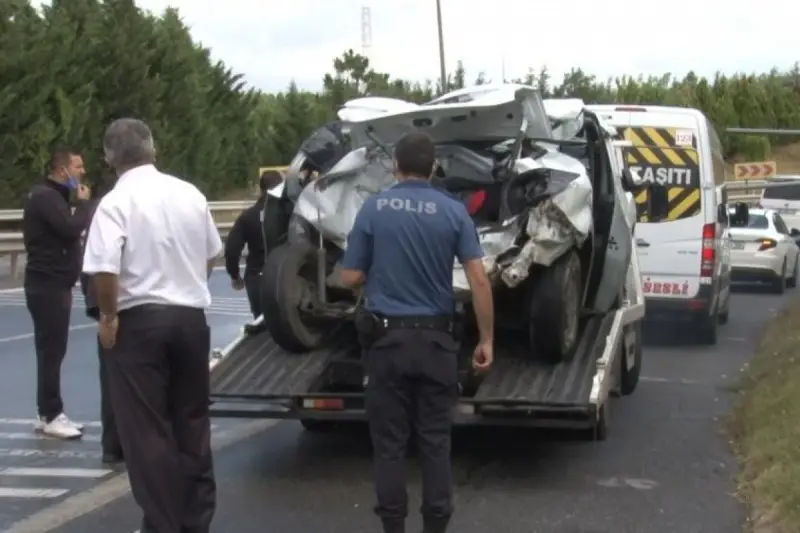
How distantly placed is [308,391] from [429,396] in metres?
2.00

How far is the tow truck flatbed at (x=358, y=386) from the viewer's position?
25.6 feet

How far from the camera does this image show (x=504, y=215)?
8.91 meters

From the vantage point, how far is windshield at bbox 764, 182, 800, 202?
1342 inches

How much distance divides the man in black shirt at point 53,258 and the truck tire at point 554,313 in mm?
2867

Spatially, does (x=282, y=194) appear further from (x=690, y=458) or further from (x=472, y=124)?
(x=690, y=458)

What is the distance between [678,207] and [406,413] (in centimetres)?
914

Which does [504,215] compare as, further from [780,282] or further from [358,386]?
[780,282]

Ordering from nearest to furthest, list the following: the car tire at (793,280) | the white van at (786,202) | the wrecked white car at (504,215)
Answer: the wrecked white car at (504,215) < the car tire at (793,280) < the white van at (786,202)

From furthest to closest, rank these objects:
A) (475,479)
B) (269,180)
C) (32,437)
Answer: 1. (269,180)
2. (32,437)
3. (475,479)

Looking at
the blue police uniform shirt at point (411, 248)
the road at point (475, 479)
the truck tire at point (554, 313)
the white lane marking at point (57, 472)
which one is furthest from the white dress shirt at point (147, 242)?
the truck tire at point (554, 313)

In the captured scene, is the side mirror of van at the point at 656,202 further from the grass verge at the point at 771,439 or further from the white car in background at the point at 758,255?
the white car in background at the point at 758,255

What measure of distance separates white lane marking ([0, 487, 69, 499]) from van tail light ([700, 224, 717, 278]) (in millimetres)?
8815

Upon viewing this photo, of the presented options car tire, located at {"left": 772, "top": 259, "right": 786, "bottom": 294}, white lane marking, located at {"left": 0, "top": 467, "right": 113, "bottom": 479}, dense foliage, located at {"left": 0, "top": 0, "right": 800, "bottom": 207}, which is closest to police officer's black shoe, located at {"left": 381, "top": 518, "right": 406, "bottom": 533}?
white lane marking, located at {"left": 0, "top": 467, "right": 113, "bottom": 479}

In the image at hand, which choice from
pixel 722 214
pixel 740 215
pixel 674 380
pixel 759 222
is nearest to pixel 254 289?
pixel 674 380
